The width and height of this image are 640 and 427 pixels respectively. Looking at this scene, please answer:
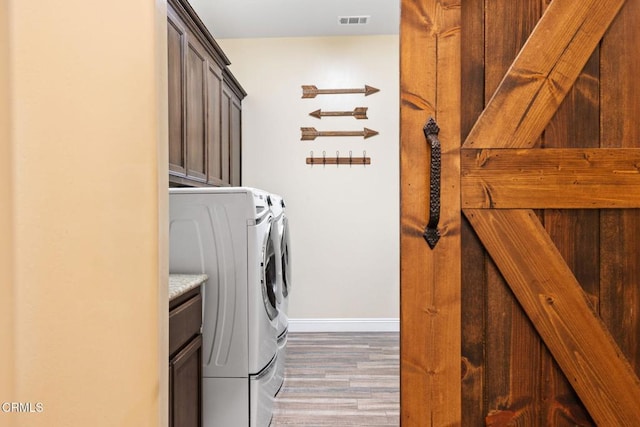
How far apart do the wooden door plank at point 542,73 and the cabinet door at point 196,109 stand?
1817mm

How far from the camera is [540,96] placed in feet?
3.18

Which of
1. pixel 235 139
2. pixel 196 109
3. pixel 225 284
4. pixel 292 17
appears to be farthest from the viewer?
pixel 235 139

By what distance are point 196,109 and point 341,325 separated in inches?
90.2

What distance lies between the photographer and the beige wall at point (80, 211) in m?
0.90

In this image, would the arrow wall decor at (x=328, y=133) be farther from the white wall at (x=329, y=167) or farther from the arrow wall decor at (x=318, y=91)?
the arrow wall decor at (x=318, y=91)

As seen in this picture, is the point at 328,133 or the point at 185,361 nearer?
the point at 185,361

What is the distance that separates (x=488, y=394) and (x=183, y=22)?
2281mm

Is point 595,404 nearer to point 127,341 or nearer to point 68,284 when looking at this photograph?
point 127,341

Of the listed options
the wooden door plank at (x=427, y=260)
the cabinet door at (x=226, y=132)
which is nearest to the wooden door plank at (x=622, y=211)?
the wooden door plank at (x=427, y=260)

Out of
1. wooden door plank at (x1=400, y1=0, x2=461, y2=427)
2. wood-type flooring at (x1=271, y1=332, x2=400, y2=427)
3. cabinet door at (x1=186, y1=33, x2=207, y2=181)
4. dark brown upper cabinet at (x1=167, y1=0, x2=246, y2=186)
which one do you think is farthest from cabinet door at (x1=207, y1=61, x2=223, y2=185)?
wooden door plank at (x1=400, y1=0, x2=461, y2=427)

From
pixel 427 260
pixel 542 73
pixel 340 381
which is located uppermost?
pixel 542 73

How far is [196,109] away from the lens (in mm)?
2561

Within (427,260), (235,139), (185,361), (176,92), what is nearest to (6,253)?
(185,361)

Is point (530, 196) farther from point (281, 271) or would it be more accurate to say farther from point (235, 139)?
point (235, 139)
